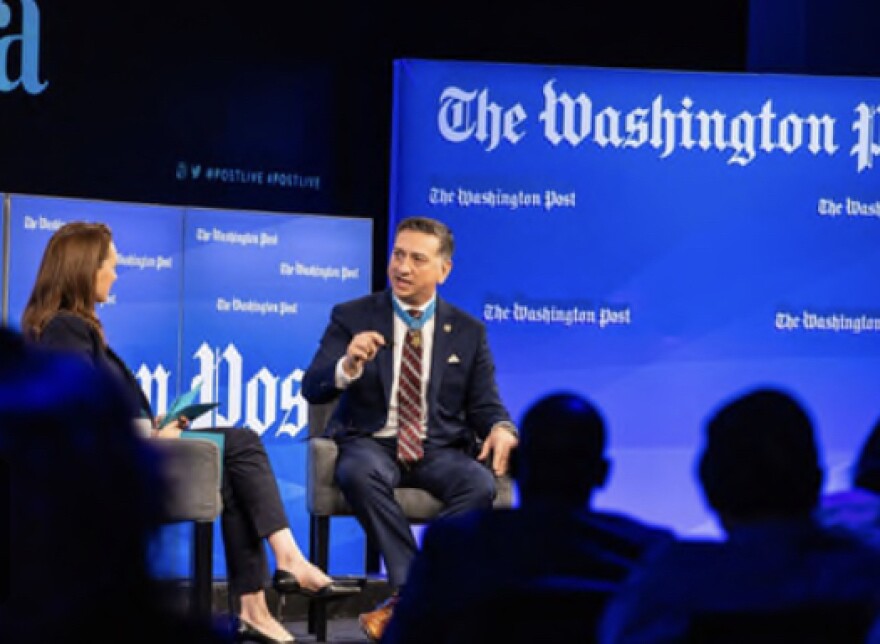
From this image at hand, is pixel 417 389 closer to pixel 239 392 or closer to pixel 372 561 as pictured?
pixel 239 392

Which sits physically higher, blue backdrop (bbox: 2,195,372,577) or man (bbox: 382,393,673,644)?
blue backdrop (bbox: 2,195,372,577)

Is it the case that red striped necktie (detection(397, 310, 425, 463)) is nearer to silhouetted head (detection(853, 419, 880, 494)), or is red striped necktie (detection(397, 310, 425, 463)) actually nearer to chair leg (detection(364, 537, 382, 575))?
chair leg (detection(364, 537, 382, 575))

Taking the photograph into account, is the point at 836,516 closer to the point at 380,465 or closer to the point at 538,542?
the point at 538,542

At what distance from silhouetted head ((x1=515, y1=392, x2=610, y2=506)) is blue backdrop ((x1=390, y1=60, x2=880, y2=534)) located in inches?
158

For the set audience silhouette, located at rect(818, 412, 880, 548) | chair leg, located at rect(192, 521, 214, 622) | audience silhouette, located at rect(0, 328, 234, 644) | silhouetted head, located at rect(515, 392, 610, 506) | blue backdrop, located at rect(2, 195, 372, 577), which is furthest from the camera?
blue backdrop, located at rect(2, 195, 372, 577)

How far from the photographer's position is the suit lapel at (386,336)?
16.3 feet

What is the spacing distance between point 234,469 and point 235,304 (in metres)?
1.30

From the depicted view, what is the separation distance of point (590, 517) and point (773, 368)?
A: 4524 mm

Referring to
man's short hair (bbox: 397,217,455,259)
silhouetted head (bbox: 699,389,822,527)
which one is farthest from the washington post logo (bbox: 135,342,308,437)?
silhouetted head (bbox: 699,389,822,527)

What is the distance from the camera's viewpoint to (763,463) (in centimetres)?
171

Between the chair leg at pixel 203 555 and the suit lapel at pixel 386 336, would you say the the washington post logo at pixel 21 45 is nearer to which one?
the suit lapel at pixel 386 336

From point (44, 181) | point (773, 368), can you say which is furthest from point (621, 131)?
point (44, 181)

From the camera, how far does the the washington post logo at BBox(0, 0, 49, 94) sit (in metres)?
6.14

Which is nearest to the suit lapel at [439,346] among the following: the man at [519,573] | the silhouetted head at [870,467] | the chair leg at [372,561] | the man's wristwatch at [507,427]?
the man's wristwatch at [507,427]
